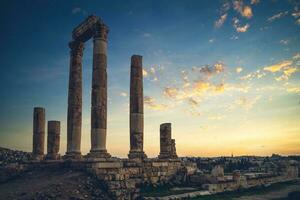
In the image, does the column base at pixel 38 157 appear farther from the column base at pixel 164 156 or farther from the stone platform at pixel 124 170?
the column base at pixel 164 156

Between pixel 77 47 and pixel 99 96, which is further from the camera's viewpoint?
pixel 77 47

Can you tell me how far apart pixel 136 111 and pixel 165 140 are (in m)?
4.06

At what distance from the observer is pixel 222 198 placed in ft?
59.1

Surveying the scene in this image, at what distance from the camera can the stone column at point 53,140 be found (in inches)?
1073

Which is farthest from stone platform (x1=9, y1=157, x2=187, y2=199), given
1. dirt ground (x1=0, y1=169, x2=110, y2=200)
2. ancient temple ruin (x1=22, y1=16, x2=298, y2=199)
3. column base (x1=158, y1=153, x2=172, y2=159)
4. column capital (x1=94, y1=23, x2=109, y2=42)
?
column capital (x1=94, y1=23, x2=109, y2=42)

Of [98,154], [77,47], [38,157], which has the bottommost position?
[38,157]

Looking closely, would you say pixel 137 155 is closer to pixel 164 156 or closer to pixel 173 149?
pixel 164 156

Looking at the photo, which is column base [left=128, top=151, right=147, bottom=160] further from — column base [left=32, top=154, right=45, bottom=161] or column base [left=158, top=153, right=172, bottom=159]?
column base [left=32, top=154, right=45, bottom=161]

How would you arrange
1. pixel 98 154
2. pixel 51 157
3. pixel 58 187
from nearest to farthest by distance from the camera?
pixel 58 187 < pixel 98 154 < pixel 51 157

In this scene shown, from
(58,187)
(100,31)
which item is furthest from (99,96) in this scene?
(58,187)

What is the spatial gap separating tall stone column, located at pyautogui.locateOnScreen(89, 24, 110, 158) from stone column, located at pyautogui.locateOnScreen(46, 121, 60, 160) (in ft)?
20.9

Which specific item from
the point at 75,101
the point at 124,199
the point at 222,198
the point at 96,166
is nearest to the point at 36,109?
the point at 75,101

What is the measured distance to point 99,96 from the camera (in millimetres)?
22859

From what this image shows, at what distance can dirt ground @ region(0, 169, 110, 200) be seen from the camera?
53.8 feet
